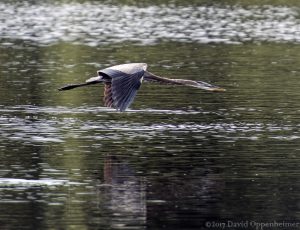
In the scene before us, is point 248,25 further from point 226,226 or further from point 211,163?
point 226,226

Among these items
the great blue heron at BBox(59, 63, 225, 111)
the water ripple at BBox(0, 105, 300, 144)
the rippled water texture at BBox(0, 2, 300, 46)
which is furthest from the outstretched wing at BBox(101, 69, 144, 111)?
the rippled water texture at BBox(0, 2, 300, 46)

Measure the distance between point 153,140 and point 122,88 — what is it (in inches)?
121

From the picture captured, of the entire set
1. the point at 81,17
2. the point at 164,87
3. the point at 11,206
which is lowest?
the point at 81,17

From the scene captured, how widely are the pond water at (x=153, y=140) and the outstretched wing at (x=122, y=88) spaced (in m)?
1.02

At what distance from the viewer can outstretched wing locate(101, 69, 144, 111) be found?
1570 centimetres

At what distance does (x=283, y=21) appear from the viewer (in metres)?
45.3

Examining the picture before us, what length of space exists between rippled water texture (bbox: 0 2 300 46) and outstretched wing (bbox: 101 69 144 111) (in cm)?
2104

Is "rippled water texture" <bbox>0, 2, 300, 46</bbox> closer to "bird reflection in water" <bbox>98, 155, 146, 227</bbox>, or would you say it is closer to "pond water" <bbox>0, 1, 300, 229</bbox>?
"pond water" <bbox>0, 1, 300, 229</bbox>

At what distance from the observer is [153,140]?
1883cm

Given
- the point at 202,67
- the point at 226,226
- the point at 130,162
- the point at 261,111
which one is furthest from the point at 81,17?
the point at 226,226

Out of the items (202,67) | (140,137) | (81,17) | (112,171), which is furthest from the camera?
(81,17)

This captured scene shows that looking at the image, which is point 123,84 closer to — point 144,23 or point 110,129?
point 110,129

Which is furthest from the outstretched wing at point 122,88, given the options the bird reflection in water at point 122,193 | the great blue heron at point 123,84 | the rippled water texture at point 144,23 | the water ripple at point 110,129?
the rippled water texture at point 144,23

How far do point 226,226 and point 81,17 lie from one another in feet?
113
